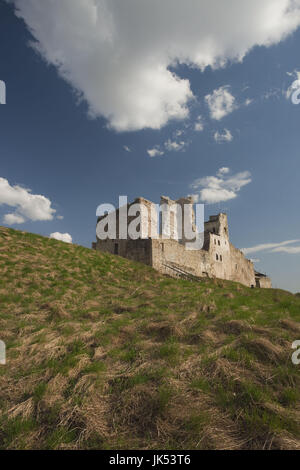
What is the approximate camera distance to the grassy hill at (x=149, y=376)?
3283 millimetres

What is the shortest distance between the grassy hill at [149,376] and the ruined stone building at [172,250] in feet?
52.3

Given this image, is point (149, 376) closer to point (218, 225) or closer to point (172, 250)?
point (172, 250)

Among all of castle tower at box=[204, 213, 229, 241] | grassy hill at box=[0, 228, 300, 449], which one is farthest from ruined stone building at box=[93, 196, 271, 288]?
grassy hill at box=[0, 228, 300, 449]

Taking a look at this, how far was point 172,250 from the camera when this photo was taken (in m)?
28.6

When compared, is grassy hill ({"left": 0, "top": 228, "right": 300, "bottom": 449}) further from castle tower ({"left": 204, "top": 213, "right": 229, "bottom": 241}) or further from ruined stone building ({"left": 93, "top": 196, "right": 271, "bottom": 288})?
castle tower ({"left": 204, "top": 213, "right": 229, "bottom": 241})

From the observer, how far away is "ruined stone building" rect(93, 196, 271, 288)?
25930 millimetres

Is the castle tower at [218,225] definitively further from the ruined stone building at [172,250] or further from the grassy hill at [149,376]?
the grassy hill at [149,376]

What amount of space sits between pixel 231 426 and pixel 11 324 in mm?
7884

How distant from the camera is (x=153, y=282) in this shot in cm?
1523

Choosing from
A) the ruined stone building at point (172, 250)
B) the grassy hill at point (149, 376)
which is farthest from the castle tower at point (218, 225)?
the grassy hill at point (149, 376)

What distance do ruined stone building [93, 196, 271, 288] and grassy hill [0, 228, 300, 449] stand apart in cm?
1593

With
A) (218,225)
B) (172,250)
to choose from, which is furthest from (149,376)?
(218,225)
